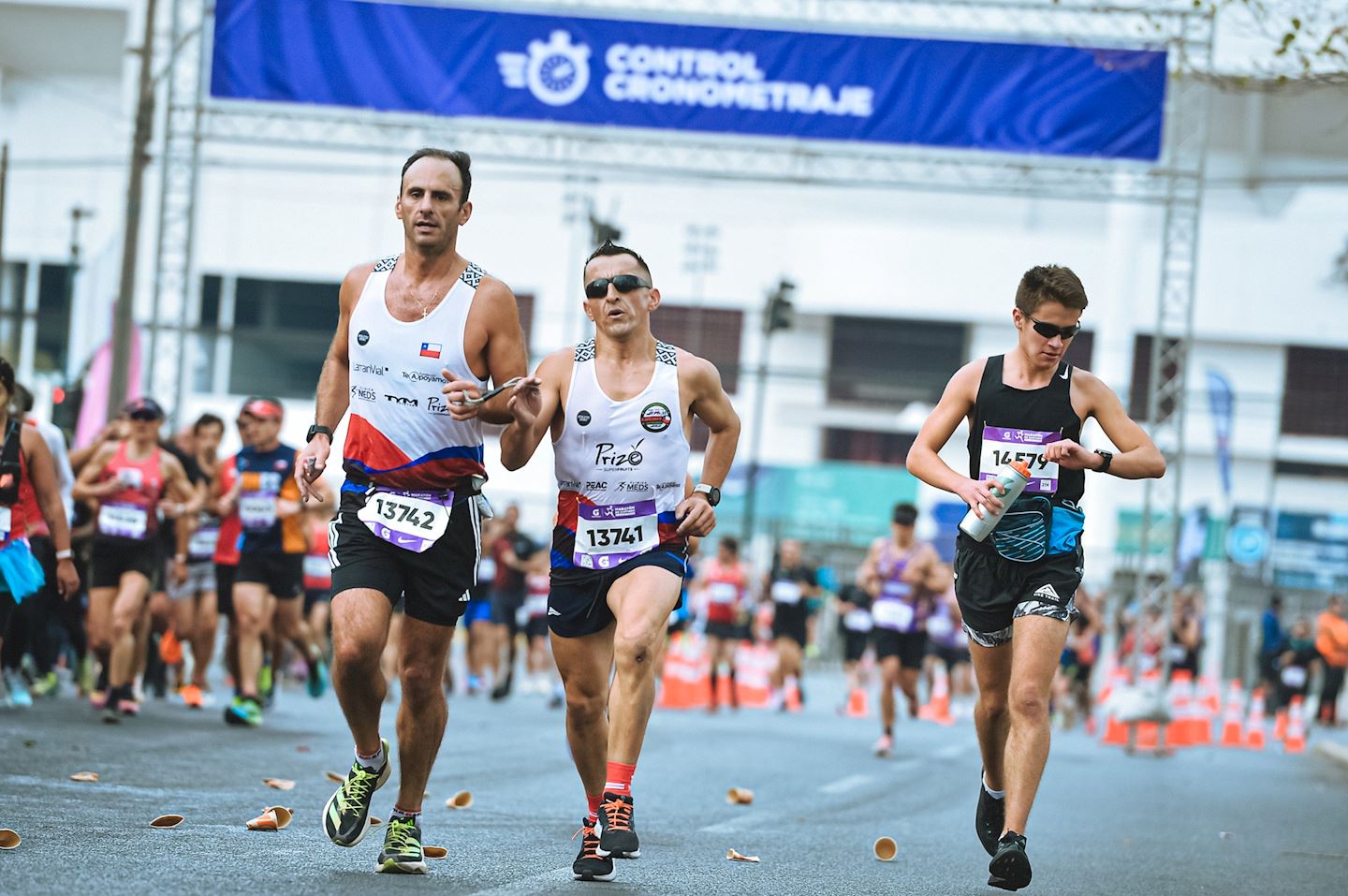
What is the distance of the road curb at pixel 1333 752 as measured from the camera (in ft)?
67.0

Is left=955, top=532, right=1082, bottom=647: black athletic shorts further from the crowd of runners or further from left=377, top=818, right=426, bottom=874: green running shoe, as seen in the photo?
left=377, top=818, right=426, bottom=874: green running shoe

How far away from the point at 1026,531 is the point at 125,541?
7.56 metres

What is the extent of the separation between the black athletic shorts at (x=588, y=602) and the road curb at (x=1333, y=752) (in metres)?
15.2

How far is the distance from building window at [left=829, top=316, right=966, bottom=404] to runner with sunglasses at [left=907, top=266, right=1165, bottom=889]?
4174 cm

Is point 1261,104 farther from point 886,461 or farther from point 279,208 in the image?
point 279,208

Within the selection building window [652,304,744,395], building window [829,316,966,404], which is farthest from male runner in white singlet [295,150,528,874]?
building window [829,316,966,404]

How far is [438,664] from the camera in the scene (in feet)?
20.6

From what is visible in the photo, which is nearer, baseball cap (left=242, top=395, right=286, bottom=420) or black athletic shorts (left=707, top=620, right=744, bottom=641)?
baseball cap (left=242, top=395, right=286, bottom=420)

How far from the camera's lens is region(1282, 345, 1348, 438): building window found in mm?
48031

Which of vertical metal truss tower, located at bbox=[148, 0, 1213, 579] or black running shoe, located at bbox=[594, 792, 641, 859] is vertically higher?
vertical metal truss tower, located at bbox=[148, 0, 1213, 579]

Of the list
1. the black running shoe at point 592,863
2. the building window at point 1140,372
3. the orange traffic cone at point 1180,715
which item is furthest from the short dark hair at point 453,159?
the building window at point 1140,372

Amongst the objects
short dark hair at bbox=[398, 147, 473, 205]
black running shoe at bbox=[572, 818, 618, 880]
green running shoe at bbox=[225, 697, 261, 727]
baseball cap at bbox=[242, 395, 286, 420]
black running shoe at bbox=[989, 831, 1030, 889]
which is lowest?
green running shoe at bbox=[225, 697, 261, 727]

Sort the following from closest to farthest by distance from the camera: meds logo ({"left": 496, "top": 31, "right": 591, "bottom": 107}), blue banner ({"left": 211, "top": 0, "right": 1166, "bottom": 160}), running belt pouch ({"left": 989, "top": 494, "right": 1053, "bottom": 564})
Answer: running belt pouch ({"left": 989, "top": 494, "right": 1053, "bottom": 564}) → blue banner ({"left": 211, "top": 0, "right": 1166, "bottom": 160}) → meds logo ({"left": 496, "top": 31, "right": 591, "bottom": 107})

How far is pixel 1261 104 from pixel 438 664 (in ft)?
142
